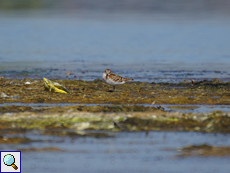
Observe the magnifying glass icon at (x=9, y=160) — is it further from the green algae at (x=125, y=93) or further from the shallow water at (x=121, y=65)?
the green algae at (x=125, y=93)

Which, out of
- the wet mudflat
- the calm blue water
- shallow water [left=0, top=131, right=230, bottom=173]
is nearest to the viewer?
shallow water [left=0, top=131, right=230, bottom=173]

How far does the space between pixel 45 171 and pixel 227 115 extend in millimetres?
4763

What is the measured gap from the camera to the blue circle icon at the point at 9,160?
863cm

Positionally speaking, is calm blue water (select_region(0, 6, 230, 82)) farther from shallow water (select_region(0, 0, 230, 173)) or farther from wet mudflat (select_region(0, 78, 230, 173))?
wet mudflat (select_region(0, 78, 230, 173))

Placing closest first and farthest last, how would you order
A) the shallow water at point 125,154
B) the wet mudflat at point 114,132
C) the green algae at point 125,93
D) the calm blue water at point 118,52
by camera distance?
the shallow water at point 125,154
the wet mudflat at point 114,132
the green algae at point 125,93
the calm blue water at point 118,52

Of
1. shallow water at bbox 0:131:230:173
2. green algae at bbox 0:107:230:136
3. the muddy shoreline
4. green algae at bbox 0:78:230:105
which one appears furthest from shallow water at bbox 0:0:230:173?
green algae at bbox 0:78:230:105

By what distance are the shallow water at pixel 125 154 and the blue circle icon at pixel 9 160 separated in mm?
198

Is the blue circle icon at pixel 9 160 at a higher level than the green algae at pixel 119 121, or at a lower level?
lower

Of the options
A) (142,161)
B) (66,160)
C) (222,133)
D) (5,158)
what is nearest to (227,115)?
(222,133)

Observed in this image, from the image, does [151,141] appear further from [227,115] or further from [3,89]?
[3,89]

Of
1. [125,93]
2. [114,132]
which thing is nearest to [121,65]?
[125,93]

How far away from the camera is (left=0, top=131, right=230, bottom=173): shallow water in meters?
8.54

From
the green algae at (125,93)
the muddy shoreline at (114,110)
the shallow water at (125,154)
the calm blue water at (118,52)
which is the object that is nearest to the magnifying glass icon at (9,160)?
the shallow water at (125,154)

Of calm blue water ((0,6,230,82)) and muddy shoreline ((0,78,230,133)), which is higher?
muddy shoreline ((0,78,230,133))
